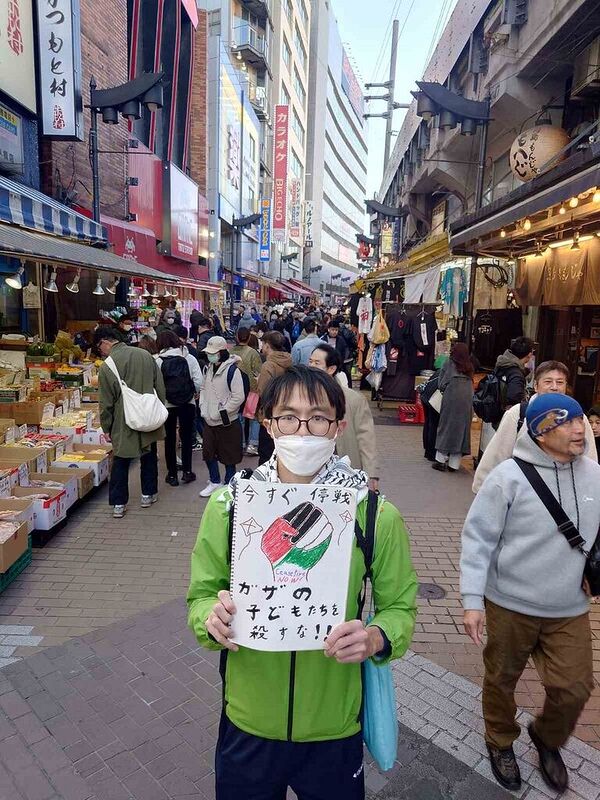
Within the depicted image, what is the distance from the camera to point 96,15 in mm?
12875

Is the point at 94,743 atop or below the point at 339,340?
below

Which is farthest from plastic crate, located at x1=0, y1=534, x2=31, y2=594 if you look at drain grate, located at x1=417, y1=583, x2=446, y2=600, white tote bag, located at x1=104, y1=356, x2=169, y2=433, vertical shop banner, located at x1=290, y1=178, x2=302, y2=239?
vertical shop banner, located at x1=290, y1=178, x2=302, y2=239

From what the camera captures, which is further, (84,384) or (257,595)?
(84,384)

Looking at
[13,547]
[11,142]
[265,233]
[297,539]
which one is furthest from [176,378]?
[265,233]

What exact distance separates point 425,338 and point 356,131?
364ft

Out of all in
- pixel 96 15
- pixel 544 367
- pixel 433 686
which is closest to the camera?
pixel 433 686

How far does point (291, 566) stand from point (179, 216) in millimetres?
20337

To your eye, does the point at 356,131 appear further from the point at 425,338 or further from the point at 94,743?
the point at 94,743

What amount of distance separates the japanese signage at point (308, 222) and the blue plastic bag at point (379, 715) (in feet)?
216

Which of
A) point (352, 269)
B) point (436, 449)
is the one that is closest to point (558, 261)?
point (436, 449)

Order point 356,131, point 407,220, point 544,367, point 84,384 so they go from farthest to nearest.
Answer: point 356,131 → point 407,220 → point 84,384 → point 544,367

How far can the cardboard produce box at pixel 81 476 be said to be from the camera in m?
6.20

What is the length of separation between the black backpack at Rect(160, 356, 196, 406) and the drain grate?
380 centimetres

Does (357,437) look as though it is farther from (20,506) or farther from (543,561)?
(20,506)
